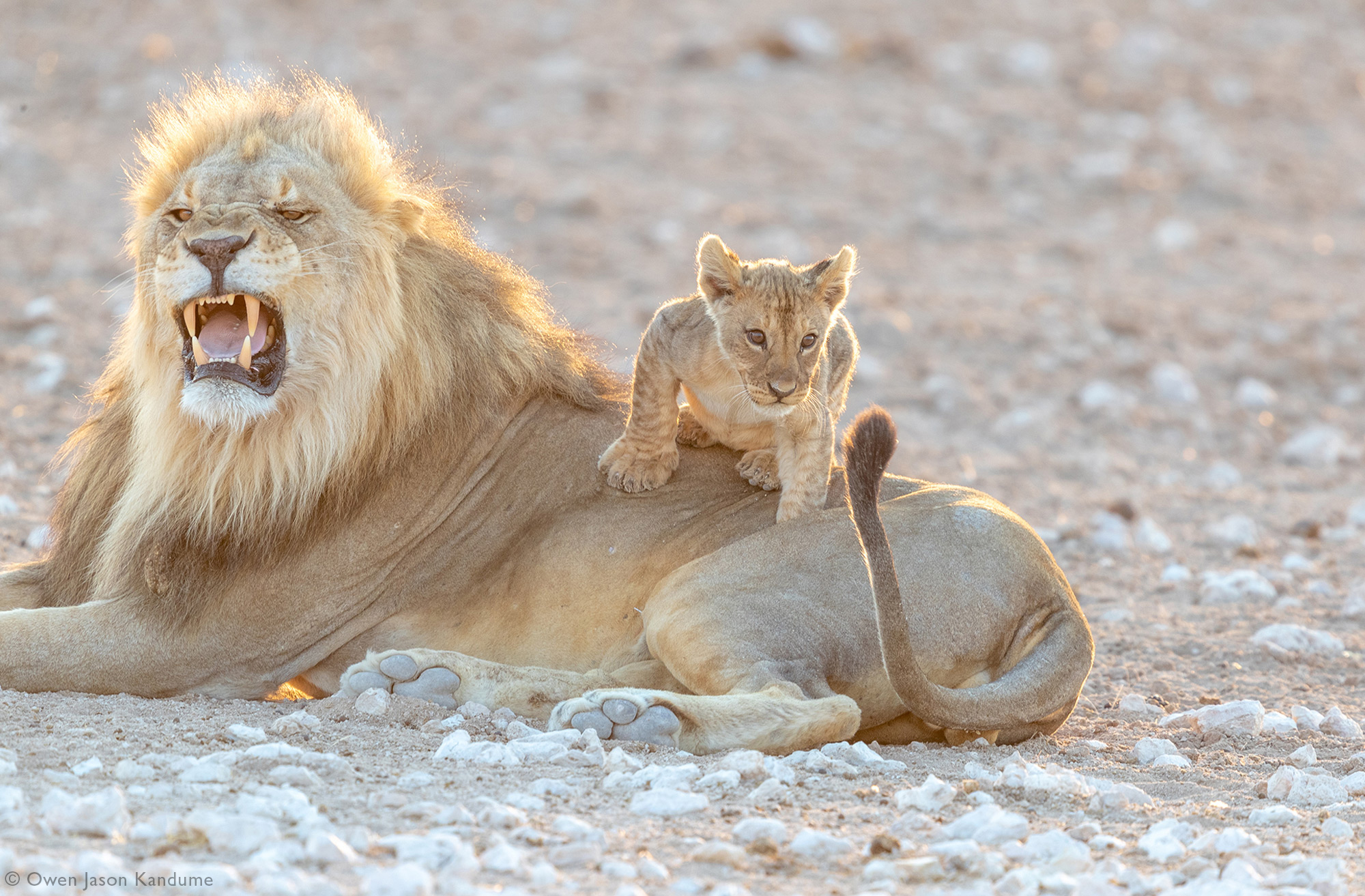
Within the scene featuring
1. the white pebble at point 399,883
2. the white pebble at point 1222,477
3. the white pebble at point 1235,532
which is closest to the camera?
the white pebble at point 399,883

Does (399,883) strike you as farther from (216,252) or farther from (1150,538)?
(1150,538)

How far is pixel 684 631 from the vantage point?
13.6ft

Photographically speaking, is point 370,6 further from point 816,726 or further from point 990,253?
point 816,726

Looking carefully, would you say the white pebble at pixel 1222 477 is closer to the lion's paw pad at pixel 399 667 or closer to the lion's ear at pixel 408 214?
the lion's ear at pixel 408 214

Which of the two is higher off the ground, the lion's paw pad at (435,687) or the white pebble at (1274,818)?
the lion's paw pad at (435,687)

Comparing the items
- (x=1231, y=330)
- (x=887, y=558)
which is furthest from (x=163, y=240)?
(x=1231, y=330)

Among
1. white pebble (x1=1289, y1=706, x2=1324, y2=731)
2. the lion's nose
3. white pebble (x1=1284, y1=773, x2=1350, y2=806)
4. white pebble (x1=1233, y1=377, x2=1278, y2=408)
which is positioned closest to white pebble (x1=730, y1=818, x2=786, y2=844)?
white pebble (x1=1284, y1=773, x2=1350, y2=806)

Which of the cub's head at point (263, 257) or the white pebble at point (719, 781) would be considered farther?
the cub's head at point (263, 257)

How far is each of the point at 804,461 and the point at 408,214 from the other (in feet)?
4.19

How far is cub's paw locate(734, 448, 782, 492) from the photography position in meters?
4.54

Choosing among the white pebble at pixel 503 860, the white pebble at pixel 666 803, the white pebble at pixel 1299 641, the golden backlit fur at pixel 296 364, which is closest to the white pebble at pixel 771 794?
the white pebble at pixel 666 803

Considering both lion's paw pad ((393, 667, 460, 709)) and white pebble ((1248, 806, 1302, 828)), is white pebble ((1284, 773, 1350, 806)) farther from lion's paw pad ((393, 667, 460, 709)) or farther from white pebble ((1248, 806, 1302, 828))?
lion's paw pad ((393, 667, 460, 709))

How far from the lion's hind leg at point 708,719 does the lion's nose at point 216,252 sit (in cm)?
136

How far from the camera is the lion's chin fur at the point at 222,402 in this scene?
415 centimetres
